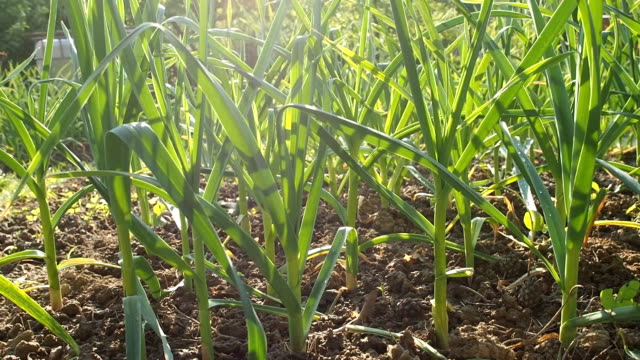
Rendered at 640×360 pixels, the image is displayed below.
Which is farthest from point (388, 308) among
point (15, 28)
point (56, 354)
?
point (15, 28)

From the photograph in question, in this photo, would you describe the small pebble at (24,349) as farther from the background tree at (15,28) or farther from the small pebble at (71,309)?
the background tree at (15,28)

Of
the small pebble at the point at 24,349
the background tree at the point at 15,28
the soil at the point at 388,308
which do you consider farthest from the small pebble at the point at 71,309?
the background tree at the point at 15,28

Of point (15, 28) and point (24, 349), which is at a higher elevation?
point (24, 349)

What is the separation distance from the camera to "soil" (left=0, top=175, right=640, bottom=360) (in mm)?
1074

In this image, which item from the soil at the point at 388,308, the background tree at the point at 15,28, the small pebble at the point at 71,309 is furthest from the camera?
the background tree at the point at 15,28

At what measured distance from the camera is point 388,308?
1232 millimetres

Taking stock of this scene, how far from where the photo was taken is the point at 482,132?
1.01m

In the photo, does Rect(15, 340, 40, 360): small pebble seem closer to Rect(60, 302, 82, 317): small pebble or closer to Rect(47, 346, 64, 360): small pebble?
Rect(47, 346, 64, 360): small pebble

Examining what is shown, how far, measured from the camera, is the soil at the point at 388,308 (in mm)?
1074

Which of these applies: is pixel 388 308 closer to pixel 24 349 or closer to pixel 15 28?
pixel 24 349

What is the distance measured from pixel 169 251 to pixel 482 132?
0.50 m

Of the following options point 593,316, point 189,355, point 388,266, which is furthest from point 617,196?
point 189,355

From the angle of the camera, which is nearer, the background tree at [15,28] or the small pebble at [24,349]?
the small pebble at [24,349]

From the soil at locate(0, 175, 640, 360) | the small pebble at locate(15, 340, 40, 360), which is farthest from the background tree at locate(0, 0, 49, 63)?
the small pebble at locate(15, 340, 40, 360)
